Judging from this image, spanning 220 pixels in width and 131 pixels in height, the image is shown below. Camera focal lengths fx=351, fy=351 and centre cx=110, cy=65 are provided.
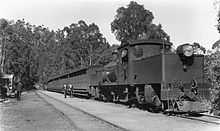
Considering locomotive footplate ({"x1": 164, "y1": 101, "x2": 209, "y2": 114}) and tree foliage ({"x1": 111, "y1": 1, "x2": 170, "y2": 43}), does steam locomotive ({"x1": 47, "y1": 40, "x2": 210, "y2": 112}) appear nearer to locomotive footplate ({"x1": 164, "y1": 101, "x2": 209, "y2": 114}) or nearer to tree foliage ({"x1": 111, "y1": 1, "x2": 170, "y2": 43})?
locomotive footplate ({"x1": 164, "y1": 101, "x2": 209, "y2": 114})

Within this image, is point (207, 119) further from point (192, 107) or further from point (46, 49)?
point (46, 49)

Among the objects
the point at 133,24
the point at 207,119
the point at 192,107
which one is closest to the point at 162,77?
the point at 192,107

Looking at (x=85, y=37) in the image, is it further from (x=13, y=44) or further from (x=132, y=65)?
(x=132, y=65)

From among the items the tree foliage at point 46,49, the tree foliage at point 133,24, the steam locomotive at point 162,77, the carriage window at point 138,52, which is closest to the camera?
the steam locomotive at point 162,77

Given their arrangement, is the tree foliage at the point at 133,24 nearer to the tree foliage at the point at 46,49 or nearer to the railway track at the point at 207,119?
the tree foliage at the point at 46,49

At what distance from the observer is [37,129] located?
11.3 meters

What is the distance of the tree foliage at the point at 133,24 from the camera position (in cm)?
6881

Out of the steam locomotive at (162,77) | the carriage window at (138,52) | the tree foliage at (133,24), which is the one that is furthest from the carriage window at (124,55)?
the tree foliage at (133,24)

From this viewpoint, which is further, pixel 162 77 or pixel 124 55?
pixel 124 55

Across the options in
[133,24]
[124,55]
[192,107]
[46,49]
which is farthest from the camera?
[46,49]


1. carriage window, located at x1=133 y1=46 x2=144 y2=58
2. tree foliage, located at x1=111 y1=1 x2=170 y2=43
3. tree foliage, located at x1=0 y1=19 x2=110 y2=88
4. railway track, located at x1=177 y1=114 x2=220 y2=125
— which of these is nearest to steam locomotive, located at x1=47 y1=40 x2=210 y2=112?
carriage window, located at x1=133 y1=46 x2=144 y2=58

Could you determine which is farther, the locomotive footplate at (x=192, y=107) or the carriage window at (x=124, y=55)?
the carriage window at (x=124, y=55)

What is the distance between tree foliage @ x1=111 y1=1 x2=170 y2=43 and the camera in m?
68.8

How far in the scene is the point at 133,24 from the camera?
69.0 metres
